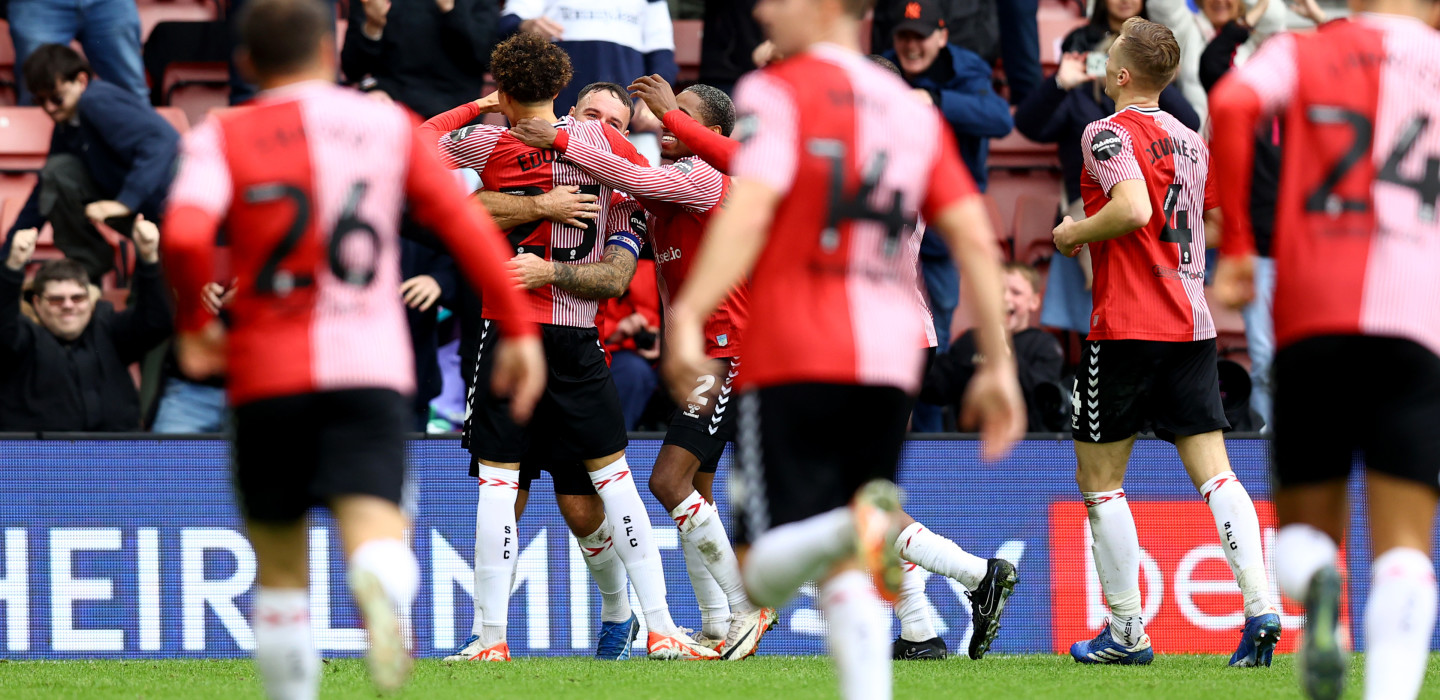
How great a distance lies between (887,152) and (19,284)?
5.75 metres

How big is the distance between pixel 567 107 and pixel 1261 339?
4.42 metres

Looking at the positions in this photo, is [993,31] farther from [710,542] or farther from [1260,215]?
[710,542]

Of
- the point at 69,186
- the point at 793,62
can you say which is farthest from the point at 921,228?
the point at 69,186

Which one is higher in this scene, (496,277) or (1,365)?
(496,277)

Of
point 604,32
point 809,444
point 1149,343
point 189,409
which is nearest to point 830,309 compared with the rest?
point 809,444

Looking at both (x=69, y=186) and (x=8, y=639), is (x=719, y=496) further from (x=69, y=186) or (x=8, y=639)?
(x=69, y=186)

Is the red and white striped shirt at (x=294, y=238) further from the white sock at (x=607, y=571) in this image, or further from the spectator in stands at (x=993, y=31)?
the spectator in stands at (x=993, y=31)

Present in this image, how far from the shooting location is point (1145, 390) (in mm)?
6238

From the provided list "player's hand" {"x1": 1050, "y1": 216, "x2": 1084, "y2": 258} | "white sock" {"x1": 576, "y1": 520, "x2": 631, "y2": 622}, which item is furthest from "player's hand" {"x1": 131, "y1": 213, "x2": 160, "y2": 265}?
"player's hand" {"x1": 1050, "y1": 216, "x2": 1084, "y2": 258}

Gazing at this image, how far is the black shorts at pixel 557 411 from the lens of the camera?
6.57 m

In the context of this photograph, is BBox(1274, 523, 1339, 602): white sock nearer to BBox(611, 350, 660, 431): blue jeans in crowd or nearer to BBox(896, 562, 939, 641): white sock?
BBox(896, 562, 939, 641): white sock

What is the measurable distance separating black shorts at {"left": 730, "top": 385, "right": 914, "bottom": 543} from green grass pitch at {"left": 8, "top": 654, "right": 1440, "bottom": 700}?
180 centimetres

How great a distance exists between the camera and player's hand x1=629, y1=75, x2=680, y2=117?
6473mm

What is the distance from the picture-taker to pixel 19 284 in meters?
7.96
